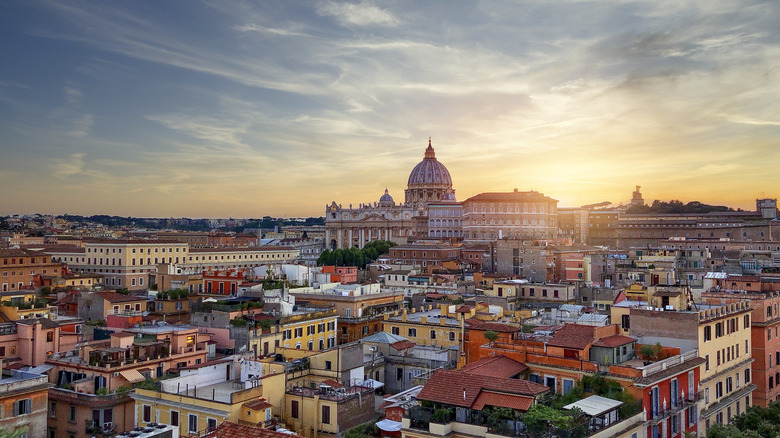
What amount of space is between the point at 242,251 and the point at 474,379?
6750 centimetres

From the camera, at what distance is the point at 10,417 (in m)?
17.6

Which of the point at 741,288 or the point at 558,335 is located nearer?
→ the point at 558,335

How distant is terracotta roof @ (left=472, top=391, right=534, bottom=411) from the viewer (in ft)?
45.9

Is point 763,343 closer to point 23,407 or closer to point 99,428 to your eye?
point 99,428

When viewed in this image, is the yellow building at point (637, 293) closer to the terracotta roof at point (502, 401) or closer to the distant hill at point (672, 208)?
the terracotta roof at point (502, 401)

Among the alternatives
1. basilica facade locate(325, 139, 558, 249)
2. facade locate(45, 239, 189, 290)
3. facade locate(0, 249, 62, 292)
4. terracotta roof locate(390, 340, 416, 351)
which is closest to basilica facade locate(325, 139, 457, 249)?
basilica facade locate(325, 139, 558, 249)

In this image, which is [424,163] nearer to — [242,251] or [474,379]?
[242,251]

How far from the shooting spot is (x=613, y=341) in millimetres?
17797

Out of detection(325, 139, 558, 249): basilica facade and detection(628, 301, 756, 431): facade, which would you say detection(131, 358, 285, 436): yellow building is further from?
detection(325, 139, 558, 249): basilica facade

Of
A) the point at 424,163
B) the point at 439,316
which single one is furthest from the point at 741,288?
the point at 424,163

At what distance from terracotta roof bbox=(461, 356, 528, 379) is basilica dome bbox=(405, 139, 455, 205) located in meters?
124

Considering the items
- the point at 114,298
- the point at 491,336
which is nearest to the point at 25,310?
the point at 114,298

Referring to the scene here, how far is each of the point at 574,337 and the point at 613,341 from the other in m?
1.01

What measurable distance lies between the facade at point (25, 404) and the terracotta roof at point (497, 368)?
36.0ft
